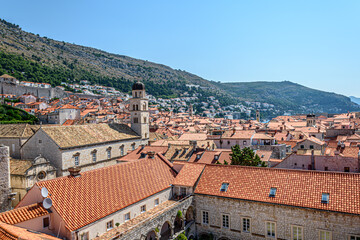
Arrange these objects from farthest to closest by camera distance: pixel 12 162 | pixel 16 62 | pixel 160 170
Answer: pixel 16 62 → pixel 12 162 → pixel 160 170

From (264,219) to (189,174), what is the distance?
8721mm

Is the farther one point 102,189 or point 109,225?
point 102,189

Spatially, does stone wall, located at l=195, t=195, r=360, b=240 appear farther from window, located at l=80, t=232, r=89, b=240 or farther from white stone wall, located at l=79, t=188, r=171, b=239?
window, located at l=80, t=232, r=89, b=240

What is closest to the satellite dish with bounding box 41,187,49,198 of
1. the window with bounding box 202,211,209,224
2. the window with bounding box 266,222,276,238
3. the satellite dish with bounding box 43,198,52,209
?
the satellite dish with bounding box 43,198,52,209

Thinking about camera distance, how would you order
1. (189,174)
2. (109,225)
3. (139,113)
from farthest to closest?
(139,113), (189,174), (109,225)

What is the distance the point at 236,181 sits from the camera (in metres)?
24.3

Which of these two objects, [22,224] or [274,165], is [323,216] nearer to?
[274,165]

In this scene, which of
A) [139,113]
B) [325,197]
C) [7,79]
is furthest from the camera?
[7,79]

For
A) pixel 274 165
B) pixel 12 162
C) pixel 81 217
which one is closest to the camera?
pixel 81 217

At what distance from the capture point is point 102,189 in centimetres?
2098

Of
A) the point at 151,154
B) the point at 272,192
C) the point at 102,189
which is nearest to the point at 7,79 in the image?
the point at 151,154

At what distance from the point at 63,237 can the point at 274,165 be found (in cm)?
2950

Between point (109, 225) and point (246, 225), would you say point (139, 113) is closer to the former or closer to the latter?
point (109, 225)

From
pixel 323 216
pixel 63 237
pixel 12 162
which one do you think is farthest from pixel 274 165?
pixel 12 162
